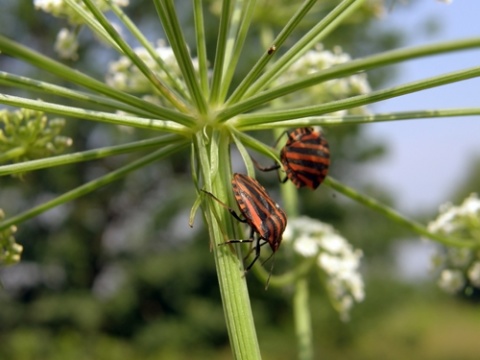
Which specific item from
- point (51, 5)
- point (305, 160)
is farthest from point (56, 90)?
point (51, 5)

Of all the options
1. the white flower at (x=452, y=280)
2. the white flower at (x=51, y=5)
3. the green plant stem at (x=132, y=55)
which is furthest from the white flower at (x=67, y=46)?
the white flower at (x=452, y=280)

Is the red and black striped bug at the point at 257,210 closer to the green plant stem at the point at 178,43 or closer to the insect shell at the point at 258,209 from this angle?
the insect shell at the point at 258,209

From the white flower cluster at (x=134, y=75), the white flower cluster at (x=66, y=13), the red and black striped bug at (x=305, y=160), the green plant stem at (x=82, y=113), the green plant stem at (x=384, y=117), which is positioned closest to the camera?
the green plant stem at (x=82, y=113)

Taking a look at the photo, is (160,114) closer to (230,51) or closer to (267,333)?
(230,51)

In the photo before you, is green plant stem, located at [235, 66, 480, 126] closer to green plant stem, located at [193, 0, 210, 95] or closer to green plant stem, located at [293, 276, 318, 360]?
green plant stem, located at [193, 0, 210, 95]

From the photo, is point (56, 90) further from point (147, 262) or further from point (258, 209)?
point (147, 262)

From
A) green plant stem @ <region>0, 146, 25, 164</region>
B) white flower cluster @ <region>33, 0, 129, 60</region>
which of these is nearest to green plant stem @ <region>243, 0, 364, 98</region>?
white flower cluster @ <region>33, 0, 129, 60</region>
